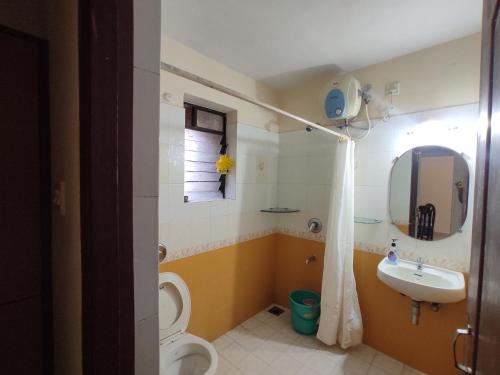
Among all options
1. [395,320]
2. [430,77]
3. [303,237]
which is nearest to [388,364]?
[395,320]

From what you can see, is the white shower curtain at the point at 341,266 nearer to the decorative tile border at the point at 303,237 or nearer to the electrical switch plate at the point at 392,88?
the decorative tile border at the point at 303,237

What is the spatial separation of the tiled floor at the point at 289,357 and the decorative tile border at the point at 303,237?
0.80 metres

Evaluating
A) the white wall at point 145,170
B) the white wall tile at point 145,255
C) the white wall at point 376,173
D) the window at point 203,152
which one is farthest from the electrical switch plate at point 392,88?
the white wall tile at point 145,255

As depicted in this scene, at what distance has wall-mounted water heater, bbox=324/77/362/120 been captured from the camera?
5.76 feet

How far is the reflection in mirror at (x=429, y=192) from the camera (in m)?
1.55

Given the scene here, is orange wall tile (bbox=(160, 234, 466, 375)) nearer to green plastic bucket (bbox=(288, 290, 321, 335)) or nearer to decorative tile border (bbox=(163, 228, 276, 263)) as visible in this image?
decorative tile border (bbox=(163, 228, 276, 263))

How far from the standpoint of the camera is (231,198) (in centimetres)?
205

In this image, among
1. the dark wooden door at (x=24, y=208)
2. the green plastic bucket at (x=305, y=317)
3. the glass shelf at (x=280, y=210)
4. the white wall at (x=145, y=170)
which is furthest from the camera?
the glass shelf at (x=280, y=210)

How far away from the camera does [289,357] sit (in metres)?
1.76

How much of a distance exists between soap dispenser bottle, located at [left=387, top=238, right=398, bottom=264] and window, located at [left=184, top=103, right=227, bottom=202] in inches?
56.1

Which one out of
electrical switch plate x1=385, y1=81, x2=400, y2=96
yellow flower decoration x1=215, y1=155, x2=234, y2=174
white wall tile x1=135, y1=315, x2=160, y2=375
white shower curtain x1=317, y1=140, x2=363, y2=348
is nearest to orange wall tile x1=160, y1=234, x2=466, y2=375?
white shower curtain x1=317, y1=140, x2=363, y2=348

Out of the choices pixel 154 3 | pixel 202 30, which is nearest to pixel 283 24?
pixel 202 30

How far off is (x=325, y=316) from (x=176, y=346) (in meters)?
1.16

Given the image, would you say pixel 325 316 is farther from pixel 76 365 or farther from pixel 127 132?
pixel 127 132
